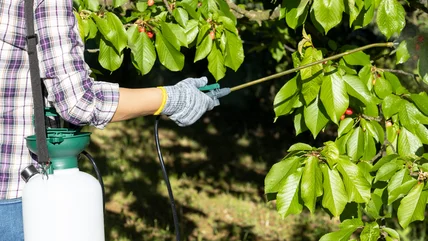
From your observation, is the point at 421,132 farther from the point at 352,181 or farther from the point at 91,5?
the point at 91,5

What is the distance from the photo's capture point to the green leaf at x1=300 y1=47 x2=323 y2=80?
2.66m

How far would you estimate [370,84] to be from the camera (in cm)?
290

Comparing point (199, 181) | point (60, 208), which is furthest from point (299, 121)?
point (199, 181)

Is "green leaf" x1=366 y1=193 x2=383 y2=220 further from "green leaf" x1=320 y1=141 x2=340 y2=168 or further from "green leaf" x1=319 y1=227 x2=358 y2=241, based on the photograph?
"green leaf" x1=320 y1=141 x2=340 y2=168

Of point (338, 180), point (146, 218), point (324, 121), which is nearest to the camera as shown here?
point (338, 180)

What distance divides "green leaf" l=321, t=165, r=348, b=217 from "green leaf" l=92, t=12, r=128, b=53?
33.8 inches

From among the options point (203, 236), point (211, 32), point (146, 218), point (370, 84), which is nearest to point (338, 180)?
point (370, 84)

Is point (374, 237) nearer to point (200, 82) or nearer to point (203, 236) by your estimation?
point (200, 82)

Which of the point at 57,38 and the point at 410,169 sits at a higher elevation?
the point at 57,38

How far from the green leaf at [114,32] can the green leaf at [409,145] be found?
1109mm

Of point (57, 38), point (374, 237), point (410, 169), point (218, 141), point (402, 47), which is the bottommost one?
point (218, 141)

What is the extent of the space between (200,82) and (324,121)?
2.03ft

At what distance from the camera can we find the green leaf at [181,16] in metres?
2.83

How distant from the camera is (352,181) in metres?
2.54
